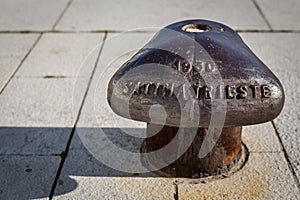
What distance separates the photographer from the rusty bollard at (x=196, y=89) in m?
2.84

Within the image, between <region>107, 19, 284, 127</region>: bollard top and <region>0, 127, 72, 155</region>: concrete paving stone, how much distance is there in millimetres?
936

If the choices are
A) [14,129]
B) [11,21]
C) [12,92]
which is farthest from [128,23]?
[14,129]

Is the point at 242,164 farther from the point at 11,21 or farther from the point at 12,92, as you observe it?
the point at 11,21

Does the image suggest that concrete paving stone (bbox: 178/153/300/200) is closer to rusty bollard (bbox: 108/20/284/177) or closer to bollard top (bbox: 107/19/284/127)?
rusty bollard (bbox: 108/20/284/177)

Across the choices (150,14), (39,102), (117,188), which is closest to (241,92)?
(117,188)

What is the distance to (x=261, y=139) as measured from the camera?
3822 mm

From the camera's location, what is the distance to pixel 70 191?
3.26 metres

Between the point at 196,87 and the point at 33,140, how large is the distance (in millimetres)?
1599

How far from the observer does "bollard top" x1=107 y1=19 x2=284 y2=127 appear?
2.84 m

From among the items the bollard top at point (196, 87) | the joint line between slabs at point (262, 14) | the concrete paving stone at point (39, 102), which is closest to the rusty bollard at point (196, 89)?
the bollard top at point (196, 87)

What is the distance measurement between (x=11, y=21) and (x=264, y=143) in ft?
13.8

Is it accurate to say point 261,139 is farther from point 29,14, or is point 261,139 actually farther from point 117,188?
point 29,14

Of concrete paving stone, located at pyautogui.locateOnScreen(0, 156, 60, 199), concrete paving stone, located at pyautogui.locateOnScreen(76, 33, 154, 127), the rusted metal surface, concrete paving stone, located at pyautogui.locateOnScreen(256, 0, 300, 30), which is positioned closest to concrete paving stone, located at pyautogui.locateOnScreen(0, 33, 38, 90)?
concrete paving stone, located at pyautogui.locateOnScreen(76, 33, 154, 127)

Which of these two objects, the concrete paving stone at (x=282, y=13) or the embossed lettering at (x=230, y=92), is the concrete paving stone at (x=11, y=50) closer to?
the embossed lettering at (x=230, y=92)
